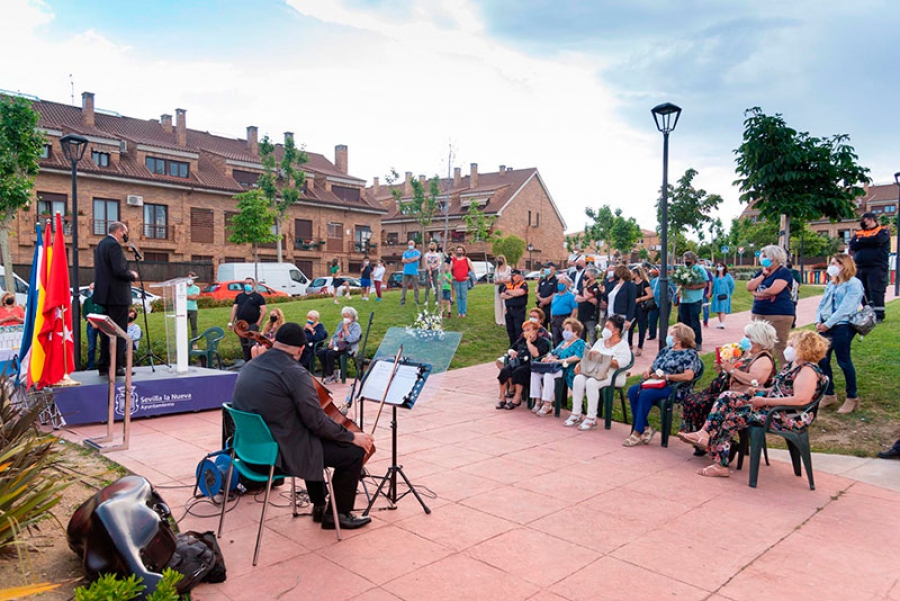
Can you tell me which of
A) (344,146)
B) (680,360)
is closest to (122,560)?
(680,360)

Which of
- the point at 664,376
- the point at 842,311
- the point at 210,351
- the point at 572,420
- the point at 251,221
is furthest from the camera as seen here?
the point at 251,221

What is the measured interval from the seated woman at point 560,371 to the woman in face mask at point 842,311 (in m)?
2.80

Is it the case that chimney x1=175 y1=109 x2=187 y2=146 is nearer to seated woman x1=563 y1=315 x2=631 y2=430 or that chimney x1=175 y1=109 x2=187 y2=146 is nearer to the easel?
the easel

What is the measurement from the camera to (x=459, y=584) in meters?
3.65

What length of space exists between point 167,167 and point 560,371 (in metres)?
35.3

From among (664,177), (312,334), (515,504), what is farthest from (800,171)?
(312,334)

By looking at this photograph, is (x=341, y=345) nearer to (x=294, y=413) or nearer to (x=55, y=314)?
(x=55, y=314)

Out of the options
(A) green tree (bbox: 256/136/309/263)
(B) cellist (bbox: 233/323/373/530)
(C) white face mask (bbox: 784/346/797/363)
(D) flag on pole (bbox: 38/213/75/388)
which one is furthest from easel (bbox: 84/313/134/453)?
A: (A) green tree (bbox: 256/136/309/263)

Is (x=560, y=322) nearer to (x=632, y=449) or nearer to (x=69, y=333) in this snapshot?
(x=632, y=449)

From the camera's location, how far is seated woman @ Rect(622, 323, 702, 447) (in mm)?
6723

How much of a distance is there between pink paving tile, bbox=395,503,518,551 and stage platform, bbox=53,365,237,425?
16.1 ft

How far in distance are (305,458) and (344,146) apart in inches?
1877

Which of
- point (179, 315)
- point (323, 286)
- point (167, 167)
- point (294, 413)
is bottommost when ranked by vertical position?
point (294, 413)

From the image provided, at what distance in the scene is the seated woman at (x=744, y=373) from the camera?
596 centimetres
